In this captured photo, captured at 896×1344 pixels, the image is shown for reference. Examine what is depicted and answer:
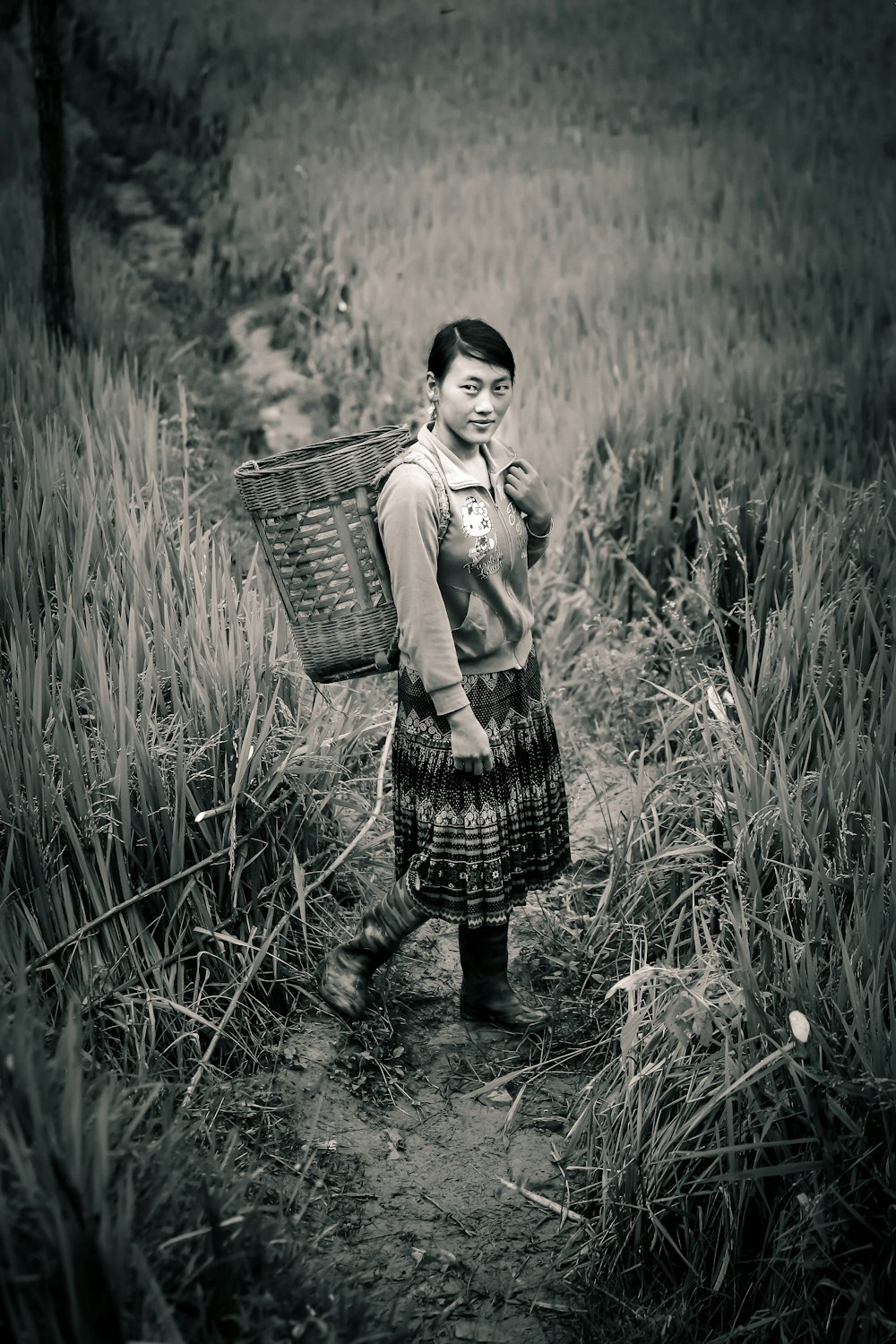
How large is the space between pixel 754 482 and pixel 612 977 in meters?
1.62

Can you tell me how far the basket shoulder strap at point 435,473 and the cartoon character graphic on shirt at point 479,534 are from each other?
3 centimetres

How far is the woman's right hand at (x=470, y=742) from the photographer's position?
1.67 m

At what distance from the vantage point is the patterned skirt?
5.76 ft

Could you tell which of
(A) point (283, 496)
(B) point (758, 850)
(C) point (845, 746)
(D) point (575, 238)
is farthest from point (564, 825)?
(D) point (575, 238)

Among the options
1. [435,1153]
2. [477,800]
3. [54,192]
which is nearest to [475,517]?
[477,800]

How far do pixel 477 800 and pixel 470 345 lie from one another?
2.44 ft

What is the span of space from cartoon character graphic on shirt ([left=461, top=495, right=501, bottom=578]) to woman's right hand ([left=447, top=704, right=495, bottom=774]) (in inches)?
9.3

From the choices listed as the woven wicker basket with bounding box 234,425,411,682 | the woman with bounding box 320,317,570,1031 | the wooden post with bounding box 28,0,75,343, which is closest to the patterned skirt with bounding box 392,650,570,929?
the woman with bounding box 320,317,570,1031

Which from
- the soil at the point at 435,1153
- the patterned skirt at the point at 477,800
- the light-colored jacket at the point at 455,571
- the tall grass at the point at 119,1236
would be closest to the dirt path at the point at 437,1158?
the soil at the point at 435,1153

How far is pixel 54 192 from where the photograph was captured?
396 cm

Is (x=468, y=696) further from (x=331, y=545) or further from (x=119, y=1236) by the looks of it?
(x=119, y=1236)

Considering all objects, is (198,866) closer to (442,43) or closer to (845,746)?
(845,746)

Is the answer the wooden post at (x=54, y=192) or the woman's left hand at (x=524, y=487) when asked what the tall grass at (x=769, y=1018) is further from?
the wooden post at (x=54, y=192)

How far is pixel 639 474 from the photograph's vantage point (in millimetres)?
3293
